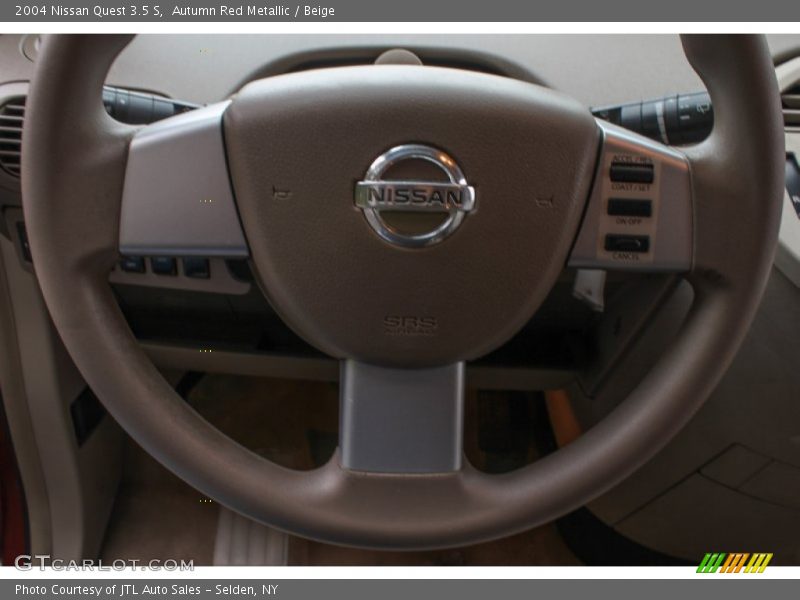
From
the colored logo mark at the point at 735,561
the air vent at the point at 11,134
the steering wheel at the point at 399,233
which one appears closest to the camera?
the steering wheel at the point at 399,233

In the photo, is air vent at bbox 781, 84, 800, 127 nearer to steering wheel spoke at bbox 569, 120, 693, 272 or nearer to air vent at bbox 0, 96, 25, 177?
steering wheel spoke at bbox 569, 120, 693, 272

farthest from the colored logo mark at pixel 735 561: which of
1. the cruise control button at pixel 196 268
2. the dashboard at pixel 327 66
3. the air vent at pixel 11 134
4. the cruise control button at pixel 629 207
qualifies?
the air vent at pixel 11 134

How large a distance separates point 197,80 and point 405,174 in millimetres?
382

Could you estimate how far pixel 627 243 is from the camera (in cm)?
58

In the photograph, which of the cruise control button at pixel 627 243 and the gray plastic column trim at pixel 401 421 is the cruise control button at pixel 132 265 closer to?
the gray plastic column trim at pixel 401 421

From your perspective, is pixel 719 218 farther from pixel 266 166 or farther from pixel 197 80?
pixel 197 80

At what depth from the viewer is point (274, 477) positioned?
1.94 ft

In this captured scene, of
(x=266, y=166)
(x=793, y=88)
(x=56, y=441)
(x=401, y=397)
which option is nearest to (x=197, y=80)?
(x=266, y=166)

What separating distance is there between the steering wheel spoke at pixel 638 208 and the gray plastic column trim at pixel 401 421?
17 cm

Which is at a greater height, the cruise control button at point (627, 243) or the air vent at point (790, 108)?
the air vent at point (790, 108)

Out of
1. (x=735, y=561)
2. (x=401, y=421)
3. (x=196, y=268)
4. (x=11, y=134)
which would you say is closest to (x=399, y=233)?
(x=401, y=421)

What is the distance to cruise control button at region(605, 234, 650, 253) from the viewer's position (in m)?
0.58

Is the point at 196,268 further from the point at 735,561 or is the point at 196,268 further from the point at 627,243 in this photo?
the point at 735,561

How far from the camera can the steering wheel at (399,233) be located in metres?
0.54
